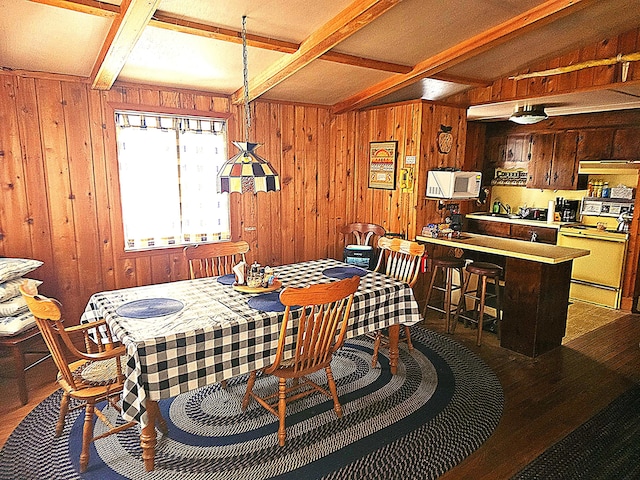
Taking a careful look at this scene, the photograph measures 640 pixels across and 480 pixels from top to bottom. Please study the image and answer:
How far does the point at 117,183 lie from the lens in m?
3.73

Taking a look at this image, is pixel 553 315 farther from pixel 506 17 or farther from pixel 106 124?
pixel 106 124

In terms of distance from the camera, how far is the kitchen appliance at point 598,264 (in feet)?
15.9

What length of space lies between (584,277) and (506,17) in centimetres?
358

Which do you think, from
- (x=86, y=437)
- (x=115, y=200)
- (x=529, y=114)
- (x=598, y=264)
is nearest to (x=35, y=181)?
(x=115, y=200)

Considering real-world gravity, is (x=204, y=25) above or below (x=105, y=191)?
above

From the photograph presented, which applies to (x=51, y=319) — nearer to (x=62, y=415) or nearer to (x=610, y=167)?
(x=62, y=415)

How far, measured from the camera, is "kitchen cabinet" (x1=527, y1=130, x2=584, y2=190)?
557cm

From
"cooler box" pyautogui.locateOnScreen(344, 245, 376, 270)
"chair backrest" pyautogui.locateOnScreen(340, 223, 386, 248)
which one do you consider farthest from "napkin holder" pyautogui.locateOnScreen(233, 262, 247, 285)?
"chair backrest" pyautogui.locateOnScreen(340, 223, 386, 248)

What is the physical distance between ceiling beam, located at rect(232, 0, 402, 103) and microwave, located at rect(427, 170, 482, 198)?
186 cm

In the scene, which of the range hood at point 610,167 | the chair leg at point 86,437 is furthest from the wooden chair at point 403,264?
the range hood at point 610,167

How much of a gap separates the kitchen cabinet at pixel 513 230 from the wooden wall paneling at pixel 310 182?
2.85 metres

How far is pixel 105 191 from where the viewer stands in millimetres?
3693

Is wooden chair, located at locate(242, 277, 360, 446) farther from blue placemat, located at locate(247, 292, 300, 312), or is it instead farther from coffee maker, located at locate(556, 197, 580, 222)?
coffee maker, located at locate(556, 197, 580, 222)

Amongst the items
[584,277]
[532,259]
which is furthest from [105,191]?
[584,277]
